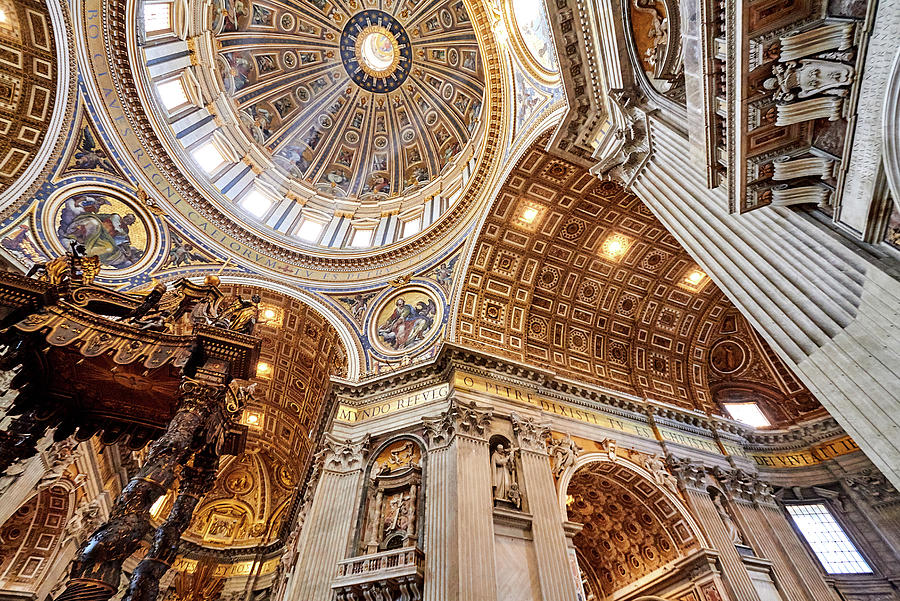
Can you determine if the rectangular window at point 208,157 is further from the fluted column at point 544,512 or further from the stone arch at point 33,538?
the fluted column at point 544,512

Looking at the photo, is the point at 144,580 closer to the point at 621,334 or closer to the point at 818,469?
the point at 621,334

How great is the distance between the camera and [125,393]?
8.00 m

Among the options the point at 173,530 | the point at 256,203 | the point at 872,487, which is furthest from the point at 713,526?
the point at 256,203

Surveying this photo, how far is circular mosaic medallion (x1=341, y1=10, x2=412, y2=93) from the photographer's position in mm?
22375

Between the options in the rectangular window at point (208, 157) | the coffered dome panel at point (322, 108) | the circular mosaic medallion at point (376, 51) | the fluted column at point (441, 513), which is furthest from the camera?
the circular mosaic medallion at point (376, 51)

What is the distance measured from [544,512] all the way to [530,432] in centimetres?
200

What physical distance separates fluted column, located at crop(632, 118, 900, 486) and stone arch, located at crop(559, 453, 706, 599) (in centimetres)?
729

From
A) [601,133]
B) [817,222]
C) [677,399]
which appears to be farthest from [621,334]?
[817,222]

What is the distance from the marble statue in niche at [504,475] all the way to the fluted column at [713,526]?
5141mm

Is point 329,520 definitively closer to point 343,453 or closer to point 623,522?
point 343,453

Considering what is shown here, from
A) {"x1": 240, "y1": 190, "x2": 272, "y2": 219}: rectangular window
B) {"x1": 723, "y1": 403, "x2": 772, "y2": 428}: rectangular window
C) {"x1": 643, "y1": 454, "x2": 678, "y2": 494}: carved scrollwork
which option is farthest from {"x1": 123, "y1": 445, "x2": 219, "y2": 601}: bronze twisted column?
{"x1": 723, "y1": 403, "x2": 772, "y2": 428}: rectangular window

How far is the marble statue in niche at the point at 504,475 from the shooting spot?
9.39 m

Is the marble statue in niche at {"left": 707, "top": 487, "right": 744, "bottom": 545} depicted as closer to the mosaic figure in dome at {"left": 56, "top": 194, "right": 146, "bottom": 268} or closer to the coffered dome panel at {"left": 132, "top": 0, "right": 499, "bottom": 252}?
the coffered dome panel at {"left": 132, "top": 0, "right": 499, "bottom": 252}

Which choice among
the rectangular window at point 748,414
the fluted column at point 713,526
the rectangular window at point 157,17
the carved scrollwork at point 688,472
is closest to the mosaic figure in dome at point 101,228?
the rectangular window at point 157,17
